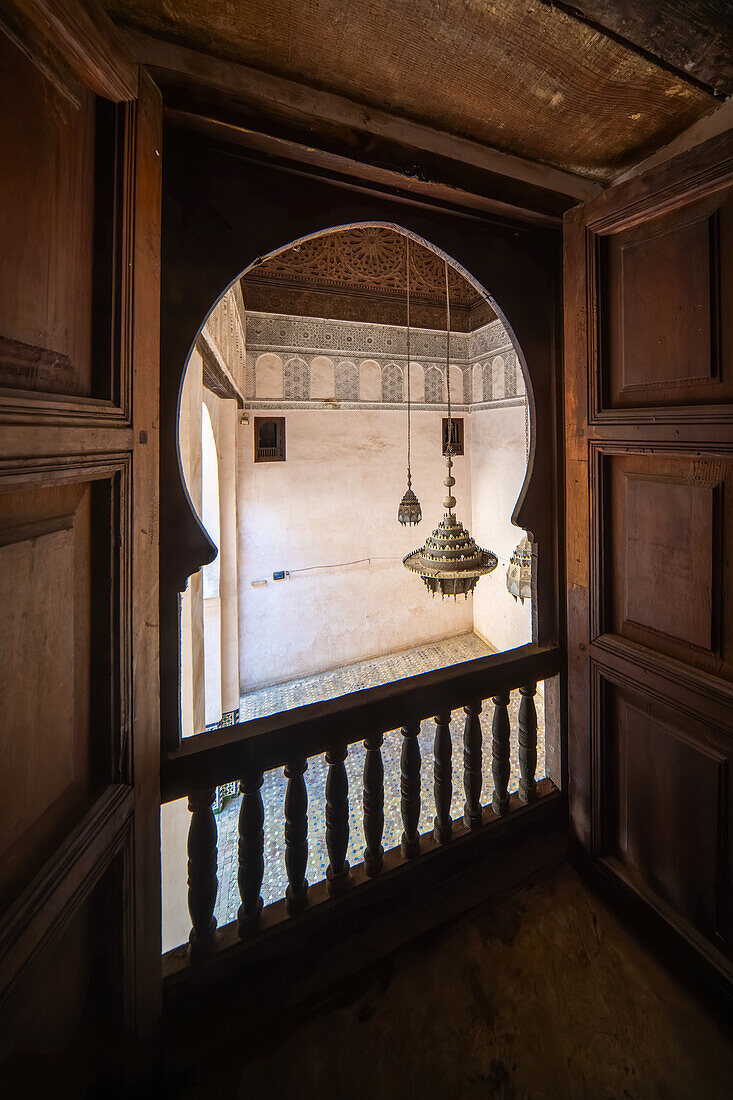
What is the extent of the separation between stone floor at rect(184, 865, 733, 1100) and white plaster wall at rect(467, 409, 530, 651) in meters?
3.77

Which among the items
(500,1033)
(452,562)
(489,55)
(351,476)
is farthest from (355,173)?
(351,476)

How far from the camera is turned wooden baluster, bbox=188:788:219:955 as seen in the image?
0.81m

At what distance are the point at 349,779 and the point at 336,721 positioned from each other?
2.67 metres

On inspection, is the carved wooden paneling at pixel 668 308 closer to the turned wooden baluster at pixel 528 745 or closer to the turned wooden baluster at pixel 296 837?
the turned wooden baluster at pixel 528 745

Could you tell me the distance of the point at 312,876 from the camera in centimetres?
251

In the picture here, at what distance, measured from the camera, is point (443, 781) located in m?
1.05

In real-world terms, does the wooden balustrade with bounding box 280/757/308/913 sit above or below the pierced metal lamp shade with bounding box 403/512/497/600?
below

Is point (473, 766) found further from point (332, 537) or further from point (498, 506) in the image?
point (498, 506)

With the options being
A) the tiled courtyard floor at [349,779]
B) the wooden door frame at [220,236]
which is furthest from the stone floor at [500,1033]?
the tiled courtyard floor at [349,779]

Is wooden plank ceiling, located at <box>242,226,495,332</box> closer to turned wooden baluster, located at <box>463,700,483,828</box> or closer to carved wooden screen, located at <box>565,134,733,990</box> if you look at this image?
carved wooden screen, located at <box>565,134,733,990</box>

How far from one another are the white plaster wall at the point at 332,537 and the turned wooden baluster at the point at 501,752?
3695 millimetres

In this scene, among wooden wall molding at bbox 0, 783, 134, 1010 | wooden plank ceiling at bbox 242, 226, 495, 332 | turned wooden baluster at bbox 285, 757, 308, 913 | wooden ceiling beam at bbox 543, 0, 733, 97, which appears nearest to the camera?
wooden wall molding at bbox 0, 783, 134, 1010

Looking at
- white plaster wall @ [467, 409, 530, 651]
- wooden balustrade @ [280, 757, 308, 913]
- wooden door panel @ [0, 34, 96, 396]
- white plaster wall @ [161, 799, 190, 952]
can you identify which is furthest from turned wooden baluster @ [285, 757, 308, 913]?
white plaster wall @ [467, 409, 530, 651]

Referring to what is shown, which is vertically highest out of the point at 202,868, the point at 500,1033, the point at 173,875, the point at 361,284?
the point at 361,284
